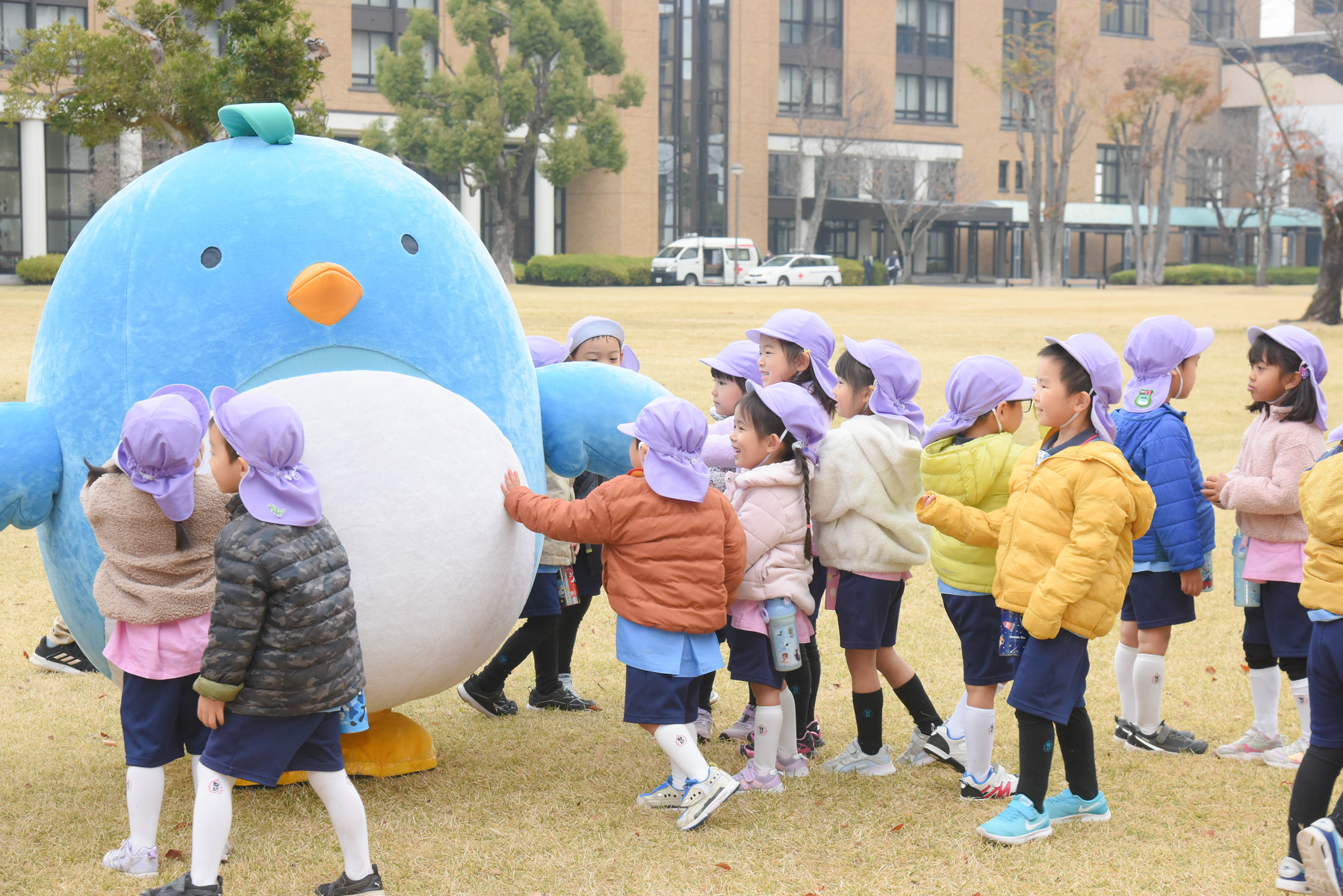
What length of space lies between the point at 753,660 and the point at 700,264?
40.4m

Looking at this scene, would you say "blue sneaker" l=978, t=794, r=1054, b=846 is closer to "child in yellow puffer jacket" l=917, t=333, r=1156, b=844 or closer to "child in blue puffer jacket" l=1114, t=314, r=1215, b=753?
"child in yellow puffer jacket" l=917, t=333, r=1156, b=844

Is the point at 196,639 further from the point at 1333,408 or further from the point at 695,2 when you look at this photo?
the point at 695,2

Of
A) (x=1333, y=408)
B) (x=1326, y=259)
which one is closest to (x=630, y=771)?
(x=1333, y=408)

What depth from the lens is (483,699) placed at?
5461 millimetres

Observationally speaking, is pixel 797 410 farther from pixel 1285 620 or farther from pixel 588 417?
pixel 1285 620

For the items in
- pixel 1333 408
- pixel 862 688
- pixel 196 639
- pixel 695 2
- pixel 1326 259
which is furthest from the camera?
pixel 695 2

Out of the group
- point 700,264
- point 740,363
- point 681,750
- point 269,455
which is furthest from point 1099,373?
point 700,264

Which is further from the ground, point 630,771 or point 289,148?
point 289,148

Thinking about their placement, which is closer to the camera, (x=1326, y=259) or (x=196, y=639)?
(x=196, y=639)

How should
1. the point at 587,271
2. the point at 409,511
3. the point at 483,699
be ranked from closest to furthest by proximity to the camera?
the point at 409,511
the point at 483,699
the point at 587,271

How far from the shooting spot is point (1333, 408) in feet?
50.6

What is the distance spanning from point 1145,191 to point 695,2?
21.9 meters

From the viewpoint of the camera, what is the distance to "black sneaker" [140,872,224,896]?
350 cm

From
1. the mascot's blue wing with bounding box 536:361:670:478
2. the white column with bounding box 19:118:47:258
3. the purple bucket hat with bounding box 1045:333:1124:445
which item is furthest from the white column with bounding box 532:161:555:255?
the purple bucket hat with bounding box 1045:333:1124:445
